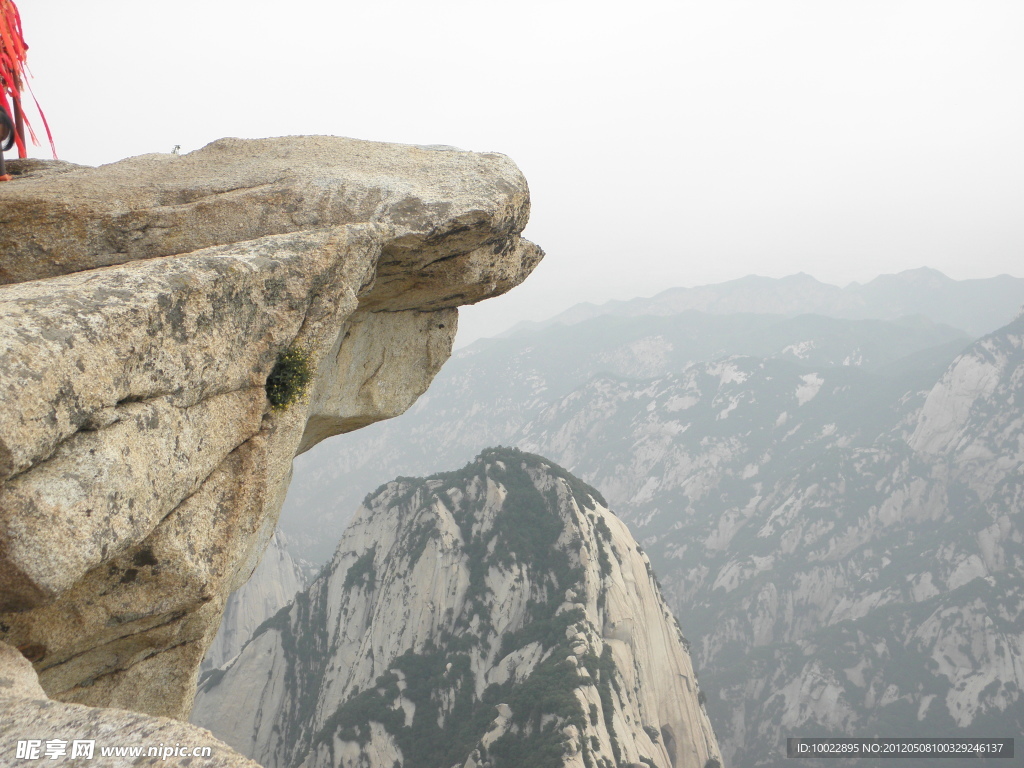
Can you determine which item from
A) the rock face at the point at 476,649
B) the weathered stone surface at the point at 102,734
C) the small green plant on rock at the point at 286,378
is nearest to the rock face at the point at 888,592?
the rock face at the point at 476,649

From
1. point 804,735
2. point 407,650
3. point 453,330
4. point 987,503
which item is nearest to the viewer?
point 453,330

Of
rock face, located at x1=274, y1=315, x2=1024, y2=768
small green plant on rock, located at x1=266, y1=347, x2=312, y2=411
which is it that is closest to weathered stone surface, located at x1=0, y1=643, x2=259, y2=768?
small green plant on rock, located at x1=266, y1=347, x2=312, y2=411

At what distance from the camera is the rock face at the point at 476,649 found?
59688 mm

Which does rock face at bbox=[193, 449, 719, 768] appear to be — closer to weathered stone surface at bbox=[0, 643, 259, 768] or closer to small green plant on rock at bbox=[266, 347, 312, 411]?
small green plant on rock at bbox=[266, 347, 312, 411]

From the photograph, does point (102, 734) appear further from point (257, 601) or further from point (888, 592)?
point (888, 592)

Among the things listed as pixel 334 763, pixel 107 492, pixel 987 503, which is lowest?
pixel 987 503

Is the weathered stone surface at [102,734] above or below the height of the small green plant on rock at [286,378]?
below

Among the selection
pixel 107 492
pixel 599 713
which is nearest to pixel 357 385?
pixel 107 492

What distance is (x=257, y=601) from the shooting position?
14800cm

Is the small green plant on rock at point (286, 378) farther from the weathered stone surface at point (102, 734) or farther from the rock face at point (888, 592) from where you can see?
the rock face at point (888, 592)

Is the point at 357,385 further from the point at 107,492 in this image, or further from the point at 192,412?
the point at 107,492

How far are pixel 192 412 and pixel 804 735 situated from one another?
14013 cm

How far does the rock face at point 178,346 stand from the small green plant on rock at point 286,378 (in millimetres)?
135

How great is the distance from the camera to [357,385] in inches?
889
